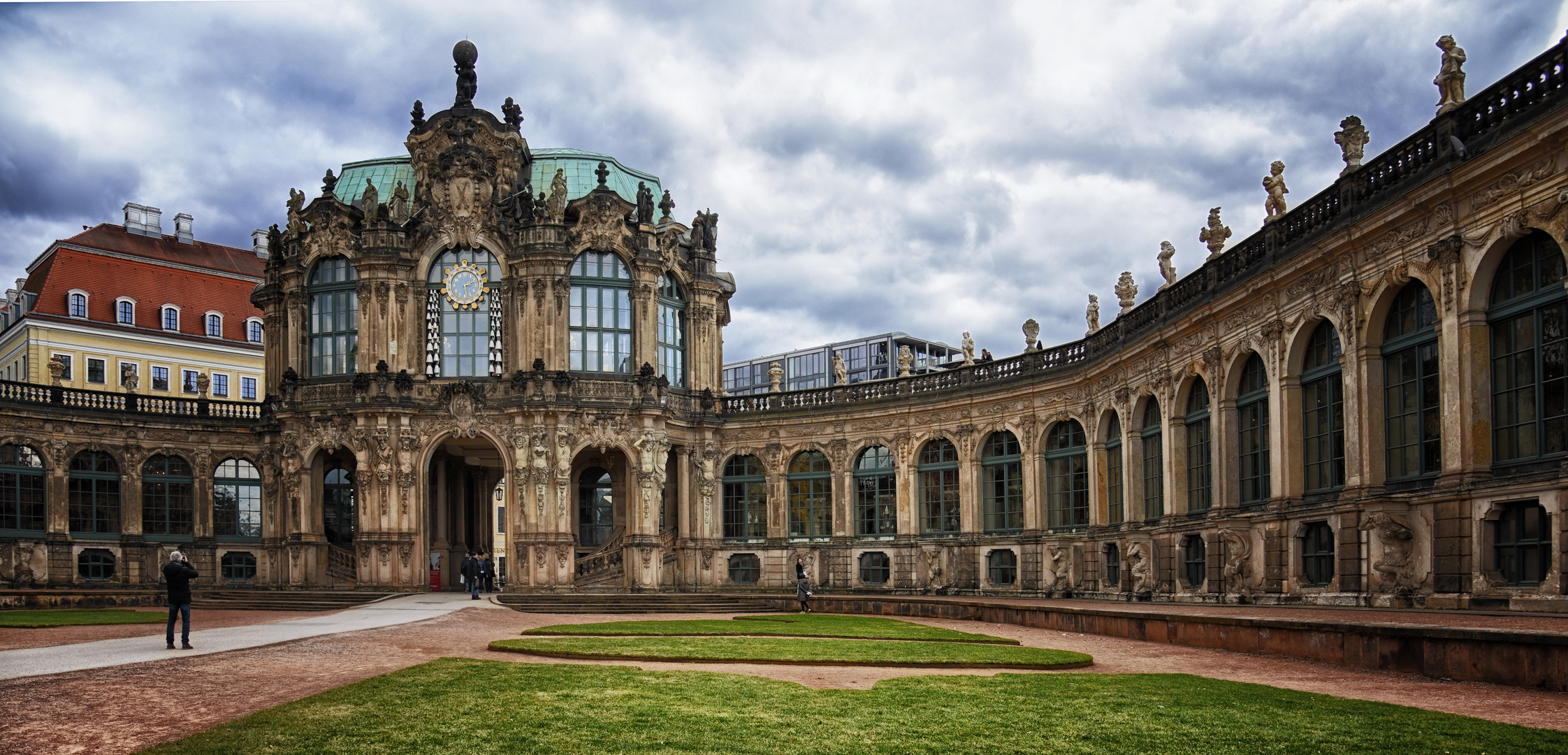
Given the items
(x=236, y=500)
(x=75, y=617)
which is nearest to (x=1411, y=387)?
(x=75, y=617)

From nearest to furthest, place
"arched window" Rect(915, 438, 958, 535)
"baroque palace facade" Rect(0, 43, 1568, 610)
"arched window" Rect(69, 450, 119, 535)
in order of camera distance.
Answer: "baroque palace facade" Rect(0, 43, 1568, 610) < "arched window" Rect(915, 438, 958, 535) < "arched window" Rect(69, 450, 119, 535)

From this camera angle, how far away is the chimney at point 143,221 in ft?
256

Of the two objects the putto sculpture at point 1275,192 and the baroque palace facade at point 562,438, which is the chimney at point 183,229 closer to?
the baroque palace facade at point 562,438

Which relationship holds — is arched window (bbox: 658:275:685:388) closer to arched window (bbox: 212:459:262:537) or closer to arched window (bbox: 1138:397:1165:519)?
arched window (bbox: 212:459:262:537)

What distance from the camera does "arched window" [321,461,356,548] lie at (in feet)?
176

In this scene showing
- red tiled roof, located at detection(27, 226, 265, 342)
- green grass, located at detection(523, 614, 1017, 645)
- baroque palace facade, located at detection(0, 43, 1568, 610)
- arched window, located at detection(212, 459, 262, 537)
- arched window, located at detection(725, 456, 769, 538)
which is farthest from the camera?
red tiled roof, located at detection(27, 226, 265, 342)

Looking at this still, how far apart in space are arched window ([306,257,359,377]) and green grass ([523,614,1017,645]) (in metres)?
23.8

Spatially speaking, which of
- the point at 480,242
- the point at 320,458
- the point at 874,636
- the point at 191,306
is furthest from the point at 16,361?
the point at 874,636

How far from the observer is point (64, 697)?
48.6 feet

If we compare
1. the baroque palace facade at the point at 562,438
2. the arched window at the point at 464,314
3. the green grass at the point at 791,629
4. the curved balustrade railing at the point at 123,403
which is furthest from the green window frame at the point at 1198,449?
the curved balustrade railing at the point at 123,403

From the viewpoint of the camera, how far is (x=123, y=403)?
5231 centimetres

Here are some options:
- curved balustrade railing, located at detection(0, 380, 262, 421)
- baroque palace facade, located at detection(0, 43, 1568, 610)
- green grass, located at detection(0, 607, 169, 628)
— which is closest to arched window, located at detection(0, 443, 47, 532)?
baroque palace facade, located at detection(0, 43, 1568, 610)

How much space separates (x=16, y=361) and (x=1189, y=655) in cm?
6827

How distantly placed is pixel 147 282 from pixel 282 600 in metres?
35.7
